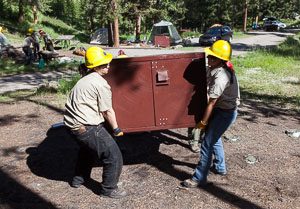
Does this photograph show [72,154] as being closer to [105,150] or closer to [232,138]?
[105,150]

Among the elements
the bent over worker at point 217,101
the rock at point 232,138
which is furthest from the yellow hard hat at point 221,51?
the rock at point 232,138

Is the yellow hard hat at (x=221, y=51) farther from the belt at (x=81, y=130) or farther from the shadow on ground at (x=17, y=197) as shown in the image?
the shadow on ground at (x=17, y=197)

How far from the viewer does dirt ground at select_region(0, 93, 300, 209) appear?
4.64 metres

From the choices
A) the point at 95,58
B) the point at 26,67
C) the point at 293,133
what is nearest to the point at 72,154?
the point at 95,58

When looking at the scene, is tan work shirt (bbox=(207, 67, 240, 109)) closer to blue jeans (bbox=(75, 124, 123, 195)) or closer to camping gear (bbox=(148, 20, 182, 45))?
blue jeans (bbox=(75, 124, 123, 195))

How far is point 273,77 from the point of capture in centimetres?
1373

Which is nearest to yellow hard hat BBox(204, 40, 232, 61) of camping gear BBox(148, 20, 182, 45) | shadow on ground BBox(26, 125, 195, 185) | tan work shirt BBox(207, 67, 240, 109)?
tan work shirt BBox(207, 67, 240, 109)

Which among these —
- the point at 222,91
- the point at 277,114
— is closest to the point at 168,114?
the point at 222,91

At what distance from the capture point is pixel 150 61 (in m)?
4.83

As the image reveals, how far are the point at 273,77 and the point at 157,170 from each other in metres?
9.31

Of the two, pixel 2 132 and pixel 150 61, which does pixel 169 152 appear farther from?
pixel 2 132

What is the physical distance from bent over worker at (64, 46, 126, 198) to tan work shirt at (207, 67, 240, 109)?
1.10 meters

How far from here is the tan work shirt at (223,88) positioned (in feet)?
14.3

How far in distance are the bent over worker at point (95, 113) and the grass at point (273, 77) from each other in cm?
622
